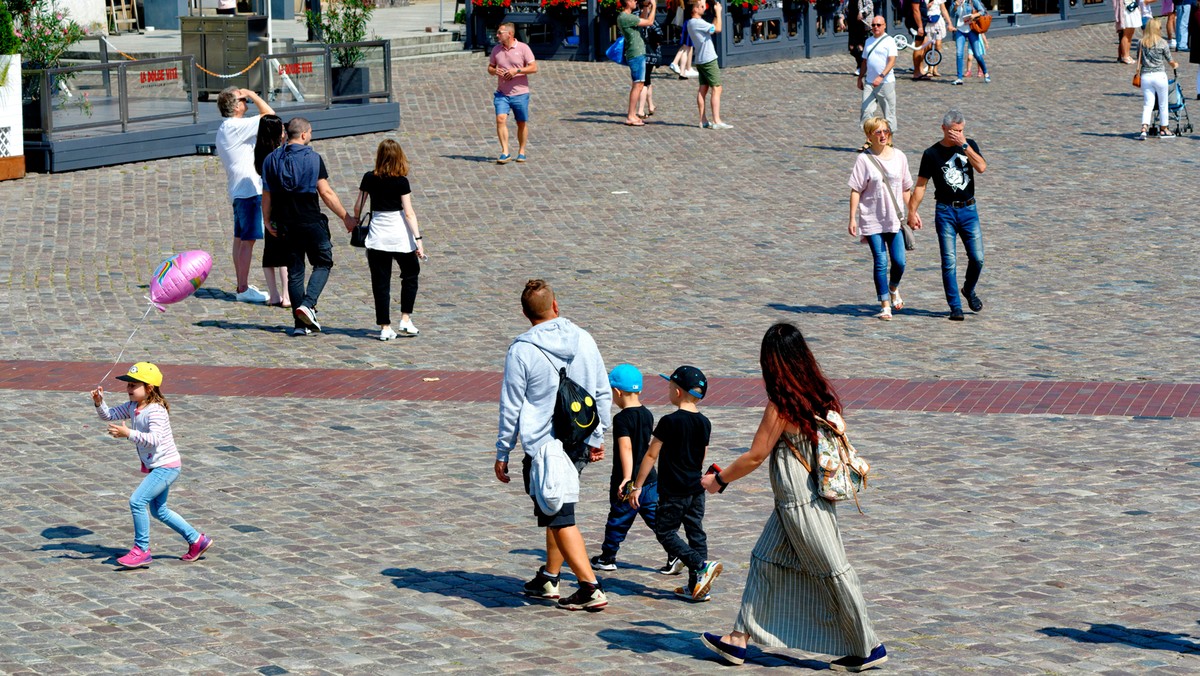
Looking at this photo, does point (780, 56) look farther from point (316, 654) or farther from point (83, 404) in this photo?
point (316, 654)

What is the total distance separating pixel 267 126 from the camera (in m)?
13.9

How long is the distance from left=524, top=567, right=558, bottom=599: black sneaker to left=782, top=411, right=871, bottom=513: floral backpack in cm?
161

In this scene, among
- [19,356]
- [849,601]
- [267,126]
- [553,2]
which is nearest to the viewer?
[849,601]

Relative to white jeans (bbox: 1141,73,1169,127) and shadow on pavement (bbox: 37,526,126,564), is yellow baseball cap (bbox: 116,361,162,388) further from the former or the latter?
white jeans (bbox: 1141,73,1169,127)

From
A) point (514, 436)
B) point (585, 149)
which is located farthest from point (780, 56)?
point (514, 436)

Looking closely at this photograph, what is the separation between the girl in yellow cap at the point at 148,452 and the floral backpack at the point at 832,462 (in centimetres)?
326

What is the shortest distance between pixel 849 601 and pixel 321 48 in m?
16.9

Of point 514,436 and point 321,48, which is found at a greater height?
point 321,48

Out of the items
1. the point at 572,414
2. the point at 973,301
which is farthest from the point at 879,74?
the point at 572,414

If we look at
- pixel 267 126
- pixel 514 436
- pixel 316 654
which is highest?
pixel 267 126

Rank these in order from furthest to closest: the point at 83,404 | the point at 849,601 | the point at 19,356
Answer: the point at 19,356, the point at 83,404, the point at 849,601

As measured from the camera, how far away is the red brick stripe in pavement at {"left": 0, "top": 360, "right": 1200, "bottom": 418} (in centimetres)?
1097

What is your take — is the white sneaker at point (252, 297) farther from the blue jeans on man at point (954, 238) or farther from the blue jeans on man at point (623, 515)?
the blue jeans on man at point (623, 515)

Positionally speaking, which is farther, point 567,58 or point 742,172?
point 567,58
